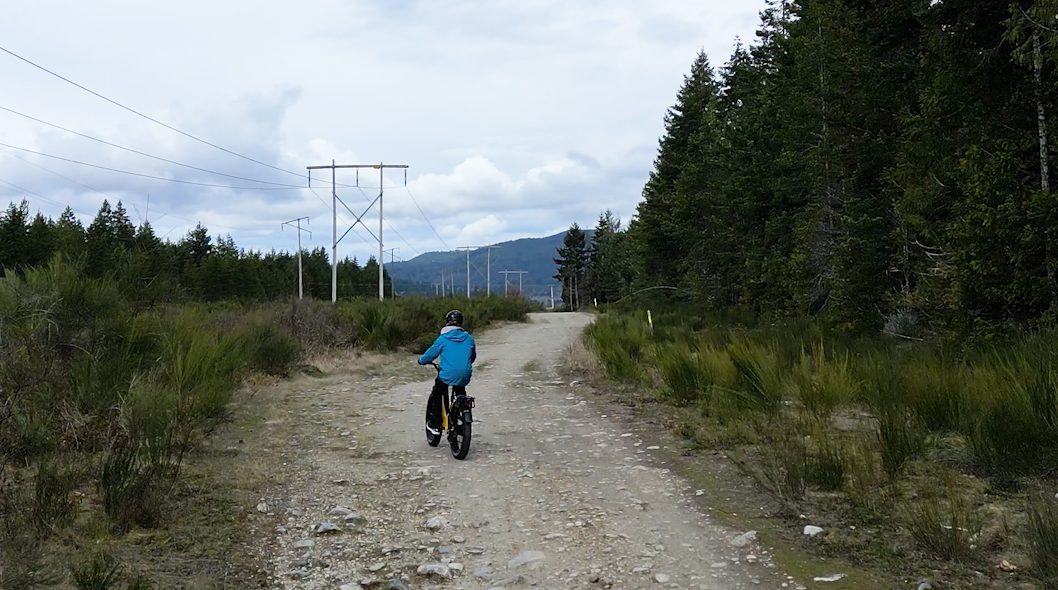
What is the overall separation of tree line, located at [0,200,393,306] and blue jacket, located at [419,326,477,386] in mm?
3998

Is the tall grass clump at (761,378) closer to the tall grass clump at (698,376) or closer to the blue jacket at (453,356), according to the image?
the tall grass clump at (698,376)

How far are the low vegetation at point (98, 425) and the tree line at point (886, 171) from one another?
367 inches

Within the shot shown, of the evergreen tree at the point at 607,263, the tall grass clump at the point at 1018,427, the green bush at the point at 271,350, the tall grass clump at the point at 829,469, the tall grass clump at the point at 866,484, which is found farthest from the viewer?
the evergreen tree at the point at 607,263

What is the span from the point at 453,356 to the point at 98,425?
3232 millimetres

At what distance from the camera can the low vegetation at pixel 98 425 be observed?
13.1ft

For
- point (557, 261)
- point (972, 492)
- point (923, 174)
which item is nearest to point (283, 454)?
point (972, 492)

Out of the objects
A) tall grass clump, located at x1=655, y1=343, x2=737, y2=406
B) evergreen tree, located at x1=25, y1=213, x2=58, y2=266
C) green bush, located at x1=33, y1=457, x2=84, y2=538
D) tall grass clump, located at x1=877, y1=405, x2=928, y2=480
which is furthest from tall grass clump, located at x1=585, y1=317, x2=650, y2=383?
evergreen tree, located at x1=25, y1=213, x2=58, y2=266

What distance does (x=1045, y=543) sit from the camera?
3461 mm

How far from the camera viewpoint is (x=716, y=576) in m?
3.97

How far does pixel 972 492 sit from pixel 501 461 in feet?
12.6

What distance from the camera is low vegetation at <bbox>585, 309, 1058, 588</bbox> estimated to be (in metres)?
3.96

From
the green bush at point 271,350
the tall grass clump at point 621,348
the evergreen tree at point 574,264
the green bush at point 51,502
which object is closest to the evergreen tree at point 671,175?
the tall grass clump at point 621,348

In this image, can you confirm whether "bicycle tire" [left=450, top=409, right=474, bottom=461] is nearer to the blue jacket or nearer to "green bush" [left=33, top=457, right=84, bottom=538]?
the blue jacket

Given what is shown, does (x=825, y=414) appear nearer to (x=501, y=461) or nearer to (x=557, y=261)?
(x=501, y=461)
